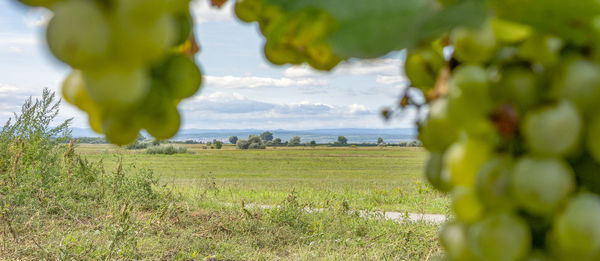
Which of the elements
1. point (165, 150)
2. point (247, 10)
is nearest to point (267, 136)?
point (165, 150)

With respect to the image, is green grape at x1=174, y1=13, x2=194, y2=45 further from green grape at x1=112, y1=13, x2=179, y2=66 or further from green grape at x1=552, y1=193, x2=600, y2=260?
green grape at x1=552, y1=193, x2=600, y2=260

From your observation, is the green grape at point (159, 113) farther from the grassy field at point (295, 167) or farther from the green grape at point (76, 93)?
the grassy field at point (295, 167)

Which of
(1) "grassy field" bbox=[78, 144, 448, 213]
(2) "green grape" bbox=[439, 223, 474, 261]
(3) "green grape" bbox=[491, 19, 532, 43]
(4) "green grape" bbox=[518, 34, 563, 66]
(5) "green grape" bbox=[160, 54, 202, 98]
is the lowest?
(1) "grassy field" bbox=[78, 144, 448, 213]

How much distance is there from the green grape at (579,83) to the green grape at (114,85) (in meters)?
0.17

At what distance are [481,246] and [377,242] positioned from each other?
3.77m

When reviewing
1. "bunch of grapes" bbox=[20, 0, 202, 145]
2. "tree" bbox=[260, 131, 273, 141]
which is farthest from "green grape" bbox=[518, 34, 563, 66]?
"tree" bbox=[260, 131, 273, 141]

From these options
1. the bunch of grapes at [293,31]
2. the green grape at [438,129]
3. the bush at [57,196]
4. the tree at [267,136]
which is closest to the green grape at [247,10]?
the bunch of grapes at [293,31]

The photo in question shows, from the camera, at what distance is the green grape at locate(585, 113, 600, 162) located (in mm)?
212

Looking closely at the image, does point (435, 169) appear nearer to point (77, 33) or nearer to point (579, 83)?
point (579, 83)

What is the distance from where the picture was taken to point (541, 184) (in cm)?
20

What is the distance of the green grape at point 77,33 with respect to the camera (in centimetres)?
16

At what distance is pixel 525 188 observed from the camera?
21 centimetres

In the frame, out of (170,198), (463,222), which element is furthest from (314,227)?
(463,222)

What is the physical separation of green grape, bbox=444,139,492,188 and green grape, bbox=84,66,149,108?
141 mm
